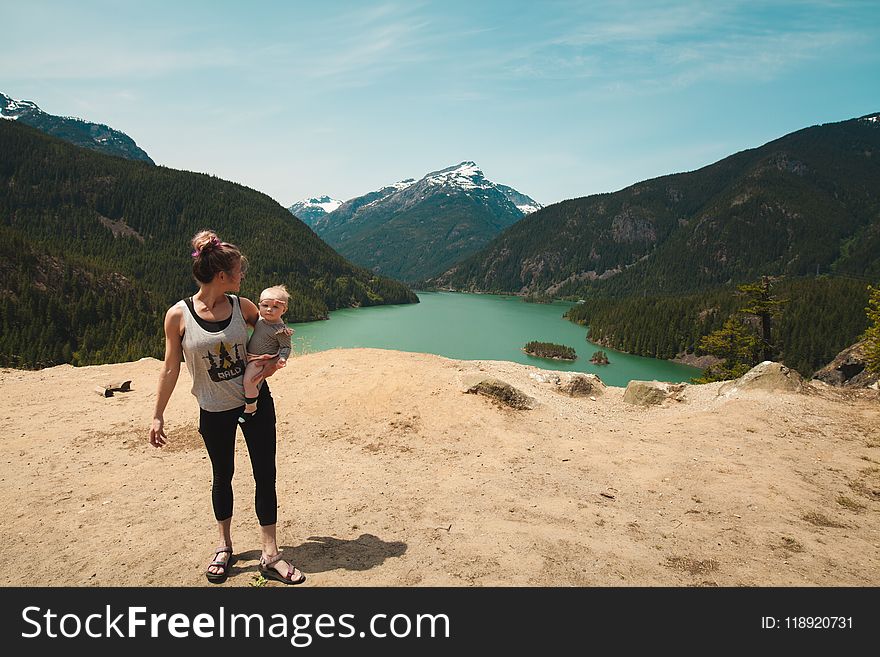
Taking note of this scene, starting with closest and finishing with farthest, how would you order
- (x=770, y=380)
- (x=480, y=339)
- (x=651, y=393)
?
1. (x=770, y=380)
2. (x=651, y=393)
3. (x=480, y=339)

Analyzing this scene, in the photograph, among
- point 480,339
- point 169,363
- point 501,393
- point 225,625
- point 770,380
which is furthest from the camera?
point 480,339

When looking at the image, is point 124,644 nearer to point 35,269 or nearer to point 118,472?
point 118,472

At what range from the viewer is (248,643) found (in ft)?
11.8

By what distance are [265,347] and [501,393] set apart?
8519 mm

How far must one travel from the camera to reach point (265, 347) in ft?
14.4

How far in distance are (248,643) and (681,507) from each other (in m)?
6.53

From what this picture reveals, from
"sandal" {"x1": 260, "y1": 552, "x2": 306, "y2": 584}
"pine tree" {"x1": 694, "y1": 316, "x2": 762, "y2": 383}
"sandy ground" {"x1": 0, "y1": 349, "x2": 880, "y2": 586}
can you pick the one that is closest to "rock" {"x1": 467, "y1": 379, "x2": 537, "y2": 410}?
"sandy ground" {"x1": 0, "y1": 349, "x2": 880, "y2": 586}

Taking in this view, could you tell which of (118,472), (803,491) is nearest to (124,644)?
(118,472)

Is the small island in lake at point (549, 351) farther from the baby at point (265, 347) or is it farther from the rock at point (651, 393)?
the baby at point (265, 347)

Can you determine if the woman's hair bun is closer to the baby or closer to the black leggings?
the baby

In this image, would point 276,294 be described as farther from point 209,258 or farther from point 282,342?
point 209,258

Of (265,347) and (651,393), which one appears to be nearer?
(265,347)

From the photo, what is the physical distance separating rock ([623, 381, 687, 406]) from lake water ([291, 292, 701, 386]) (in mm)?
41774

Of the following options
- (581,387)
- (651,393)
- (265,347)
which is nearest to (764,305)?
(651,393)
